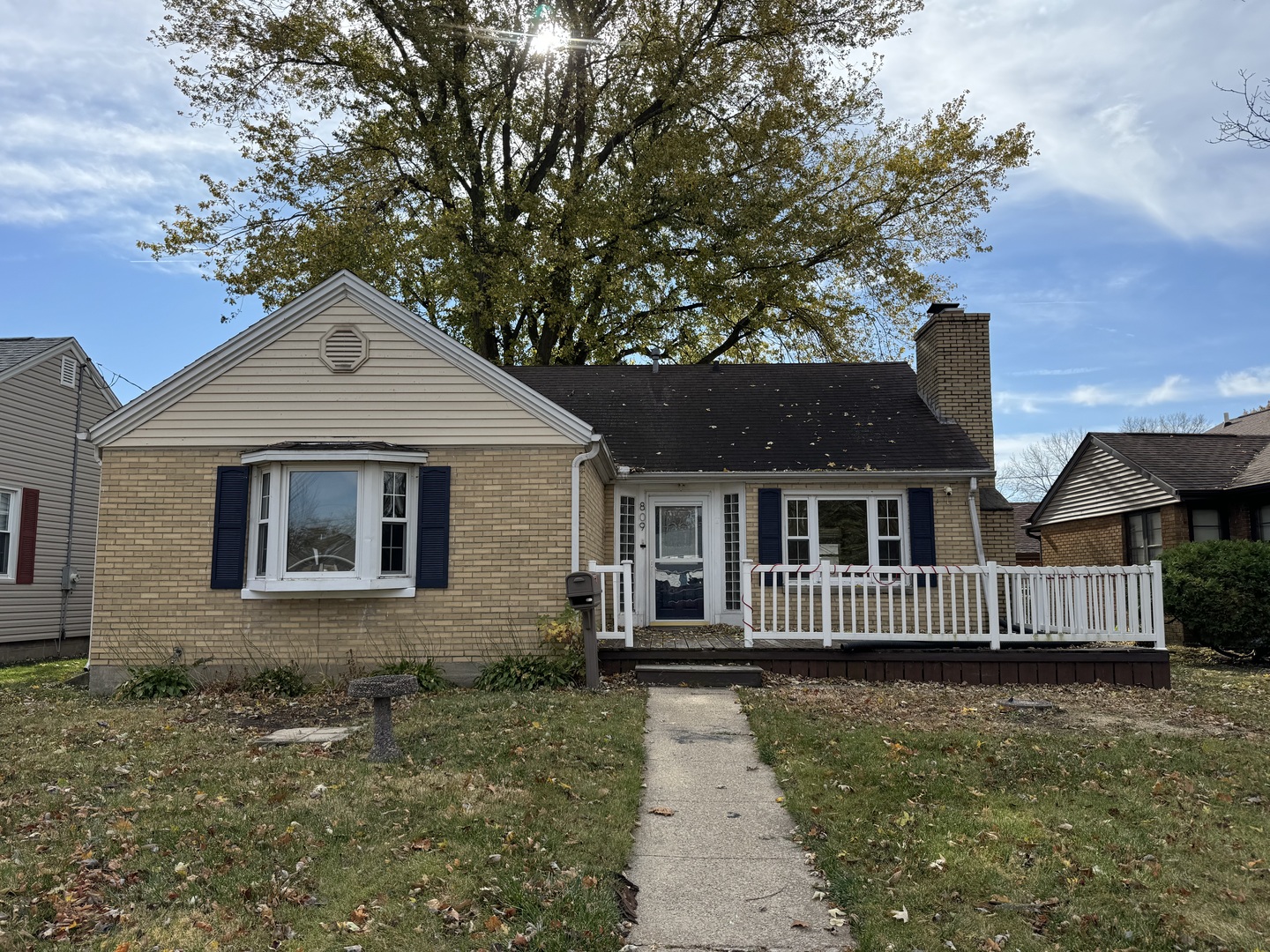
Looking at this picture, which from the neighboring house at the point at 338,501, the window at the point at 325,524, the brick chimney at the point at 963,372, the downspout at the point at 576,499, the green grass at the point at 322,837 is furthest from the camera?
the brick chimney at the point at 963,372

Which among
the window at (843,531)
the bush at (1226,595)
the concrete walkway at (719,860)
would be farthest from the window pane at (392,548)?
the bush at (1226,595)

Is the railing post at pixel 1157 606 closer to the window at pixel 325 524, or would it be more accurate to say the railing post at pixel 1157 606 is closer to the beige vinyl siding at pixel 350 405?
the beige vinyl siding at pixel 350 405

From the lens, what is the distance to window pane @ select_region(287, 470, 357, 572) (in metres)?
10.6

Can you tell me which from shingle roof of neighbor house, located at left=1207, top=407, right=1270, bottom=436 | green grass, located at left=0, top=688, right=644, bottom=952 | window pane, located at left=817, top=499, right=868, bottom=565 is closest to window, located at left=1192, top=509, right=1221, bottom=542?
shingle roof of neighbor house, located at left=1207, top=407, right=1270, bottom=436

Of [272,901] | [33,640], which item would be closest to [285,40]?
[33,640]

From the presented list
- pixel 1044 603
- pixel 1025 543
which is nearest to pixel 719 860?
pixel 1044 603

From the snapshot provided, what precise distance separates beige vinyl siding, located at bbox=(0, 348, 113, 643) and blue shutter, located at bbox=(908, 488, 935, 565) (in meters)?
13.7

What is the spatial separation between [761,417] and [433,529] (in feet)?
21.7

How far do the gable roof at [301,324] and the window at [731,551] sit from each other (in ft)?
12.0

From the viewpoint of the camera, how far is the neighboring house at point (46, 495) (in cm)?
1561

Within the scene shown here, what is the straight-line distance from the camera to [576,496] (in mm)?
11102

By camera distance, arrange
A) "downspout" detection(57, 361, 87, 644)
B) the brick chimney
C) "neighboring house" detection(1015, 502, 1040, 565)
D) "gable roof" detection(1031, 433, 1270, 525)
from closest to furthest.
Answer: the brick chimney → "downspout" detection(57, 361, 87, 644) → "gable roof" detection(1031, 433, 1270, 525) → "neighboring house" detection(1015, 502, 1040, 565)

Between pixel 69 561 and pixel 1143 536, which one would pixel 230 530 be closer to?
pixel 69 561

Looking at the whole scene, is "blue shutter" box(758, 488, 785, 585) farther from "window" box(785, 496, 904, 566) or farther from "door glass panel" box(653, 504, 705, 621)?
"door glass panel" box(653, 504, 705, 621)
